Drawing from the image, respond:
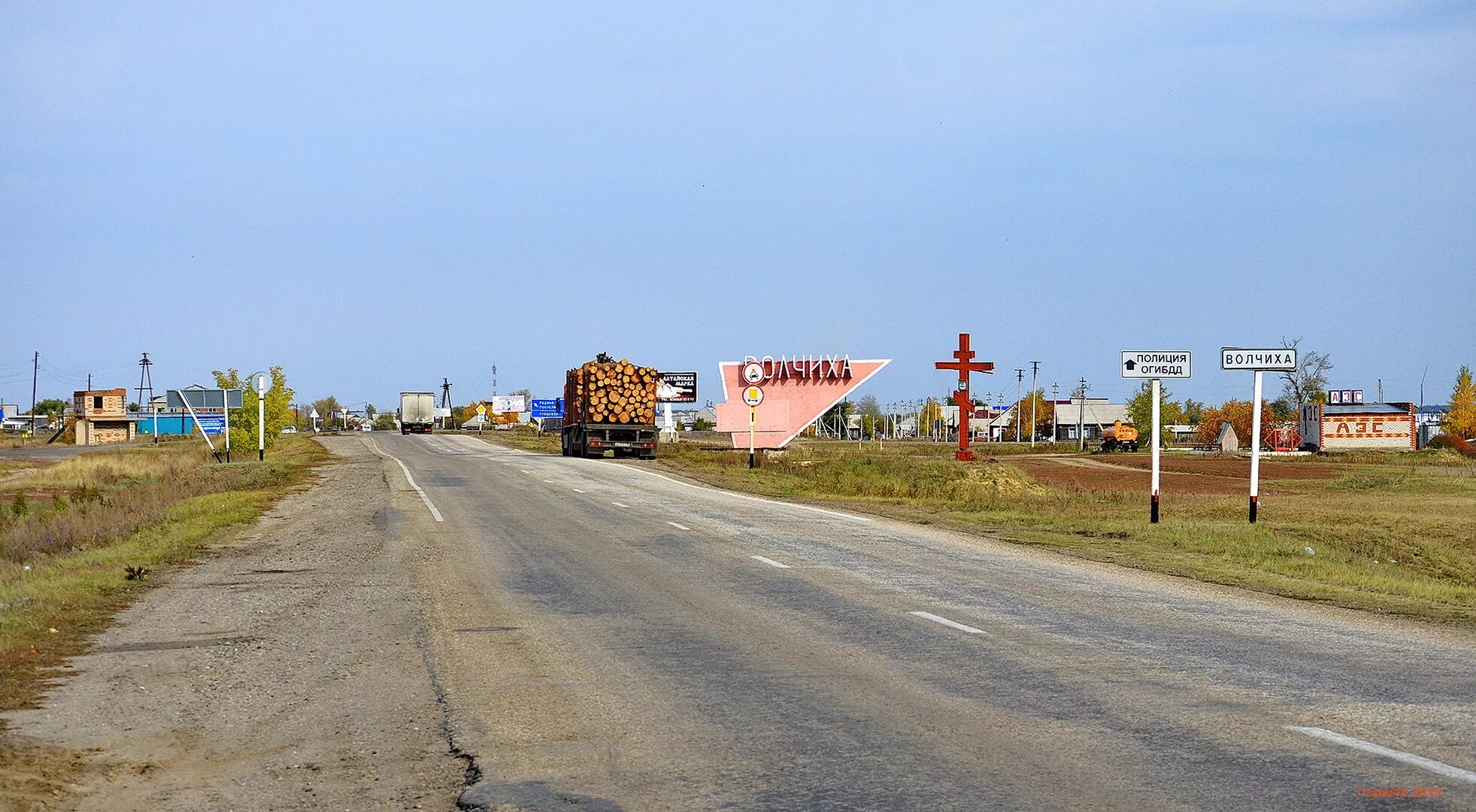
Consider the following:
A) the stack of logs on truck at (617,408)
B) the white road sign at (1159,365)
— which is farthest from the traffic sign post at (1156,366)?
the stack of logs on truck at (617,408)

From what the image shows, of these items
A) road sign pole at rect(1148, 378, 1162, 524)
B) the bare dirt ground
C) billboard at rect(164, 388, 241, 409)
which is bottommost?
the bare dirt ground

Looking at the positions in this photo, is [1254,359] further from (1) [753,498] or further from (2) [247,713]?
(2) [247,713]

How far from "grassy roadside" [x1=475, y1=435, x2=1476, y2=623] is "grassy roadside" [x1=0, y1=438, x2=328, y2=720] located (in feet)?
39.8

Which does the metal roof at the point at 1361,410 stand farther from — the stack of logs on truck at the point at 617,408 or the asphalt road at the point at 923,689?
the asphalt road at the point at 923,689

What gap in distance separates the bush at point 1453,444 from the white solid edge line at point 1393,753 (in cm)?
9394

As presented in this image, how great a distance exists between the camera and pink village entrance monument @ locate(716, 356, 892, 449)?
51.1m

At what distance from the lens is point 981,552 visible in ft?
61.6

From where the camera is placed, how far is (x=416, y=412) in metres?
115

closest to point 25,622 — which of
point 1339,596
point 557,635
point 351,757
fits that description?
point 557,635

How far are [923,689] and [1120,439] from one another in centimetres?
9415

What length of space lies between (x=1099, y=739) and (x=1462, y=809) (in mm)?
1918

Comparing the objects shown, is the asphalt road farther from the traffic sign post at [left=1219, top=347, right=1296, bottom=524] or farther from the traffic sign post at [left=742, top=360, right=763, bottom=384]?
the traffic sign post at [left=742, top=360, right=763, bottom=384]

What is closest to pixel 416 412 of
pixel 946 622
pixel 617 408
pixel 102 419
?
pixel 102 419

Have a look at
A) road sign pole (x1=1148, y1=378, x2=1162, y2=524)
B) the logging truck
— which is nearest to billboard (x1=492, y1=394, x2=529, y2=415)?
the logging truck
